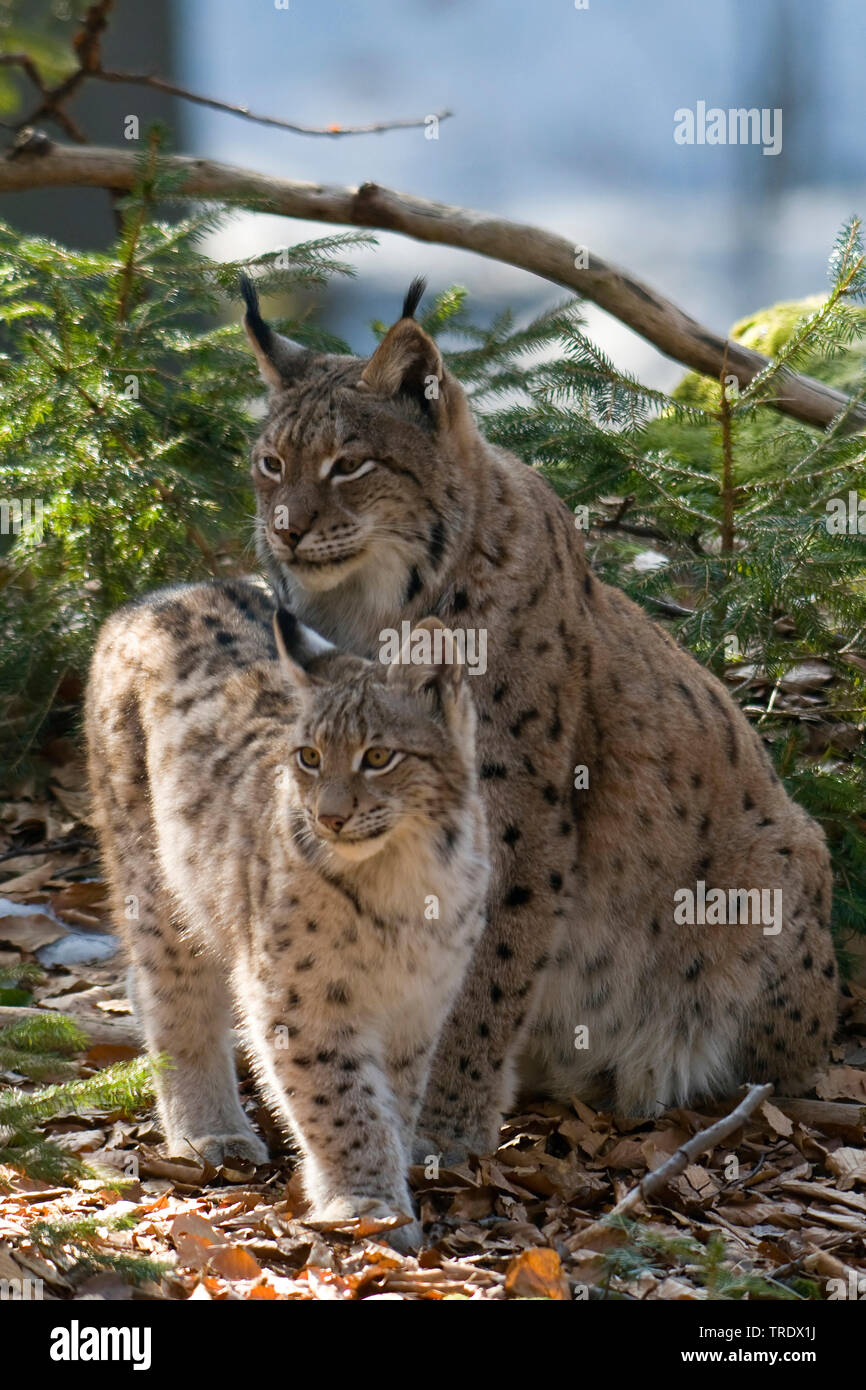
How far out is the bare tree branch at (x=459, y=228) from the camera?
22.0 feet

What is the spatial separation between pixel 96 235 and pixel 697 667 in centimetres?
699

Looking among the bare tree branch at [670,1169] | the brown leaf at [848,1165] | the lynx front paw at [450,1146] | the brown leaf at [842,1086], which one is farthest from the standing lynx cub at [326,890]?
the brown leaf at [842,1086]

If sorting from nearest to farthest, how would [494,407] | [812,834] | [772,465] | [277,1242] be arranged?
1. [277,1242]
2. [812,834]
3. [772,465]
4. [494,407]

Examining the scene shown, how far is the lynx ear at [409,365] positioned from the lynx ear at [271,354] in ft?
1.26

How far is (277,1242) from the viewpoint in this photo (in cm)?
372

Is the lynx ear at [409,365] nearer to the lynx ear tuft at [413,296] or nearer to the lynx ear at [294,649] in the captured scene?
the lynx ear tuft at [413,296]

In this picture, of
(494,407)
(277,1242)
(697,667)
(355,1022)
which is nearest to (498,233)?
(494,407)

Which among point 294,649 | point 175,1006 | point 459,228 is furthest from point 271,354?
point 459,228

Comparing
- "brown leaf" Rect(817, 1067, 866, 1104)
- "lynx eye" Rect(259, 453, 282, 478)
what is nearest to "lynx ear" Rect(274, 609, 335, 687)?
"lynx eye" Rect(259, 453, 282, 478)

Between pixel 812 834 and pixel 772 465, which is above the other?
pixel 772 465

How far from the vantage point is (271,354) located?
16.1 ft

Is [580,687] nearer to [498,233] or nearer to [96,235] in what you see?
[498,233]

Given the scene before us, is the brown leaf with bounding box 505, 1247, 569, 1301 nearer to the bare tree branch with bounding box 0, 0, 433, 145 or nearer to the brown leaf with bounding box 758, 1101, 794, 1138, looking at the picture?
the brown leaf with bounding box 758, 1101, 794, 1138

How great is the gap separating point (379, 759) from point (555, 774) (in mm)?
1032
